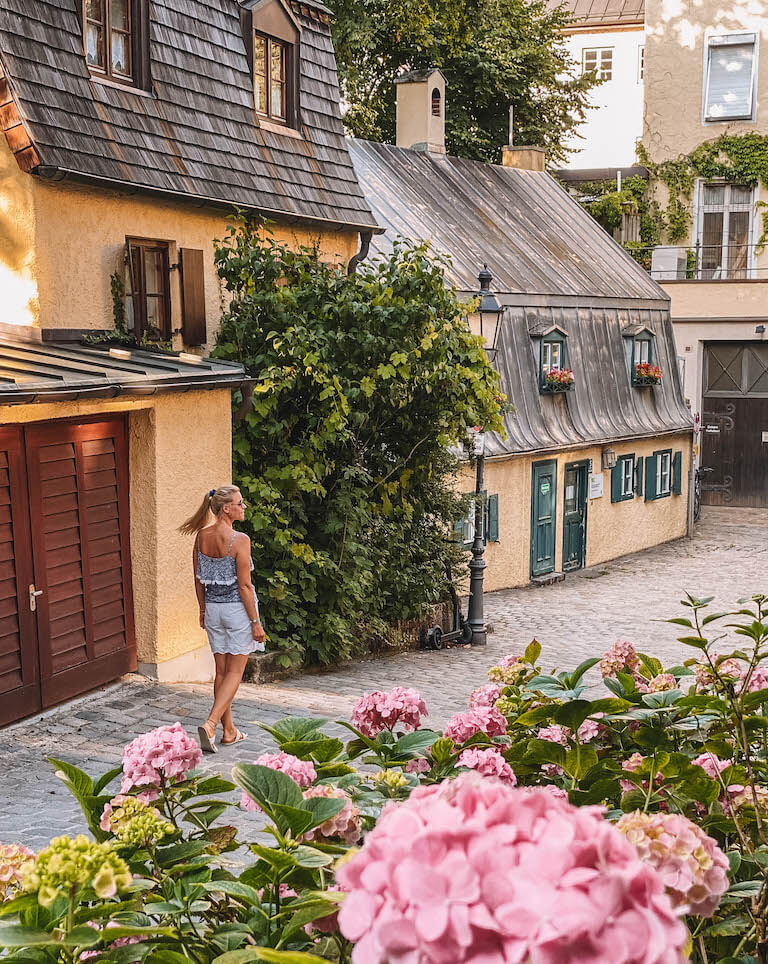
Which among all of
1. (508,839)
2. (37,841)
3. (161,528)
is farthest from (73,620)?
(508,839)

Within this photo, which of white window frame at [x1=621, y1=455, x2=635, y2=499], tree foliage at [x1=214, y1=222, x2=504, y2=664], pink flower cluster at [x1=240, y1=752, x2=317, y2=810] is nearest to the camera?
pink flower cluster at [x1=240, y1=752, x2=317, y2=810]

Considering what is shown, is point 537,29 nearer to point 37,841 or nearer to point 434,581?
point 434,581

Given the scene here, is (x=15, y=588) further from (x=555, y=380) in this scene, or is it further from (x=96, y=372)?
(x=555, y=380)

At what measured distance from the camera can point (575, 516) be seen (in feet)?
71.0

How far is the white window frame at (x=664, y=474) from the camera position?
24734 mm

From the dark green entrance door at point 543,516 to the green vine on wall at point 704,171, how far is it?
10.6 metres

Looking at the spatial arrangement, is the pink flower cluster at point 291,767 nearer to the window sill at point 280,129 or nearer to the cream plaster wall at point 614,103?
the window sill at point 280,129

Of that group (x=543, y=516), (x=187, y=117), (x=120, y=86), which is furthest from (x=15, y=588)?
(x=543, y=516)

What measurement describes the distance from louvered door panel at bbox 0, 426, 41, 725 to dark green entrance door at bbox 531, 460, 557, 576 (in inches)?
510

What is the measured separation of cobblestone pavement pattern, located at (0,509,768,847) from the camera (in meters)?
7.11

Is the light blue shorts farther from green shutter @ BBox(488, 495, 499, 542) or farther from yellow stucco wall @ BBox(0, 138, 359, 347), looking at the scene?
green shutter @ BBox(488, 495, 499, 542)

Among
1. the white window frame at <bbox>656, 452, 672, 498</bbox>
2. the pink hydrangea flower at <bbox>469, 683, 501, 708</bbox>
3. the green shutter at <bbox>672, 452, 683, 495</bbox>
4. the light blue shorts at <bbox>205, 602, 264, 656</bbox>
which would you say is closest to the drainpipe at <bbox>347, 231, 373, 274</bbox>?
the light blue shorts at <bbox>205, 602, 264, 656</bbox>

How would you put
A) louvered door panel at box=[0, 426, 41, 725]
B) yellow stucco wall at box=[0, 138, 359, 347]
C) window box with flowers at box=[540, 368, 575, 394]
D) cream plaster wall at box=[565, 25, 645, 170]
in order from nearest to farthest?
louvered door panel at box=[0, 426, 41, 725] → yellow stucco wall at box=[0, 138, 359, 347] → window box with flowers at box=[540, 368, 575, 394] → cream plaster wall at box=[565, 25, 645, 170]

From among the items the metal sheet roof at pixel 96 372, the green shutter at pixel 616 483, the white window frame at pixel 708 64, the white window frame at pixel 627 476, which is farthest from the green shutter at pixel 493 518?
the white window frame at pixel 708 64
